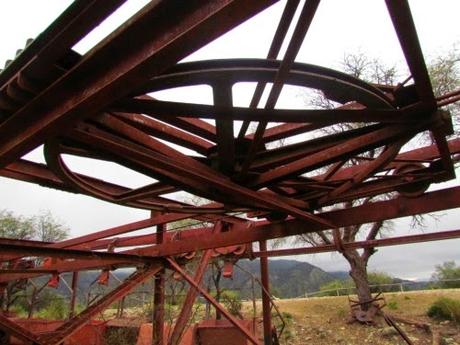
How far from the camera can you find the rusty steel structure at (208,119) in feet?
5.55

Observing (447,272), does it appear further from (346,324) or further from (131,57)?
(131,57)

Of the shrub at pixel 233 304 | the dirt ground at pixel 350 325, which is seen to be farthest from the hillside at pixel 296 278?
the shrub at pixel 233 304

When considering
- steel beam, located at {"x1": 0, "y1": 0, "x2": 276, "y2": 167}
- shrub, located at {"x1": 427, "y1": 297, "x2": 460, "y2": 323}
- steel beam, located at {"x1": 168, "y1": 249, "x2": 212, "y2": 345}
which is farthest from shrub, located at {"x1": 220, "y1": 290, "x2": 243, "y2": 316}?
shrub, located at {"x1": 427, "y1": 297, "x2": 460, "y2": 323}

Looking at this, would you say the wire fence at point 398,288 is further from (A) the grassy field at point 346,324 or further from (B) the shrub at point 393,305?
(B) the shrub at point 393,305

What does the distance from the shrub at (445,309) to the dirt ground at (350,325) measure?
346 millimetres

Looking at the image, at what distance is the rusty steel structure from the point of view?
5.55 ft

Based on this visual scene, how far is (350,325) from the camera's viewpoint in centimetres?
1817

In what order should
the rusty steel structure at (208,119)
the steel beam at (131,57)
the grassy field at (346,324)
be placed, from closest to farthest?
the steel beam at (131,57) → the rusty steel structure at (208,119) → the grassy field at (346,324)

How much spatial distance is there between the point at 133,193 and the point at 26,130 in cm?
165

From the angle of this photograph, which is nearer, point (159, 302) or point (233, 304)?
point (159, 302)

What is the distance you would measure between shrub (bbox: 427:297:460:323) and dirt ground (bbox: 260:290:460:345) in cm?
35

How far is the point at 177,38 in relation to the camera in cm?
155

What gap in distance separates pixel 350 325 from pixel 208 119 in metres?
18.1

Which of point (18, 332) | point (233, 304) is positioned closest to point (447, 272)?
point (233, 304)
